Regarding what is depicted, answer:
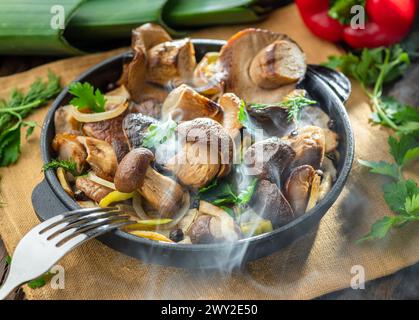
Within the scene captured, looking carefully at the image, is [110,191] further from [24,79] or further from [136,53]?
[24,79]

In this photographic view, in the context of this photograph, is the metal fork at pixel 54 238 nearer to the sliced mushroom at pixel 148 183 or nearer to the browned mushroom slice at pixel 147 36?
the sliced mushroom at pixel 148 183

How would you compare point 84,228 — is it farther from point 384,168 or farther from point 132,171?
point 384,168

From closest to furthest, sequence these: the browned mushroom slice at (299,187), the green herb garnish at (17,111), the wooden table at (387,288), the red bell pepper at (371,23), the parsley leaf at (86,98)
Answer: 1. the browned mushroom slice at (299,187)
2. the wooden table at (387,288)
3. the parsley leaf at (86,98)
4. the green herb garnish at (17,111)
5. the red bell pepper at (371,23)

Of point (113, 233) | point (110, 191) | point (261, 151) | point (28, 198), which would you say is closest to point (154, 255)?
point (113, 233)

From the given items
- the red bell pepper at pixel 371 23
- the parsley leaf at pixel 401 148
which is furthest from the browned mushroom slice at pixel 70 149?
the red bell pepper at pixel 371 23

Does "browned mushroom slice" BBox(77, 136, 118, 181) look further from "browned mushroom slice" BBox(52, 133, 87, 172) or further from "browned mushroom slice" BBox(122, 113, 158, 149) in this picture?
"browned mushroom slice" BBox(122, 113, 158, 149)
